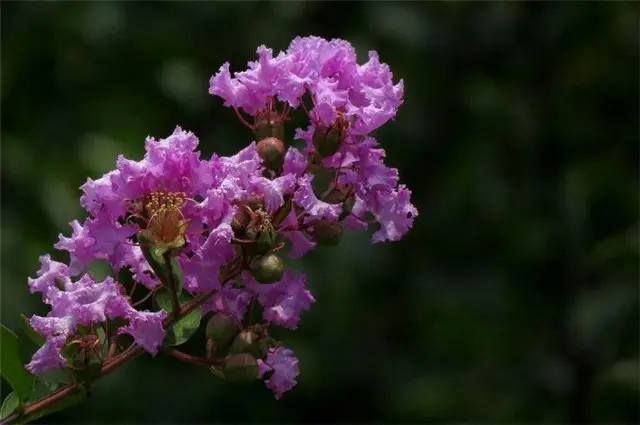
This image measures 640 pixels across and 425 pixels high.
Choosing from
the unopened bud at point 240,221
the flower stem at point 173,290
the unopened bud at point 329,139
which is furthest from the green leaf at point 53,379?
the unopened bud at point 329,139

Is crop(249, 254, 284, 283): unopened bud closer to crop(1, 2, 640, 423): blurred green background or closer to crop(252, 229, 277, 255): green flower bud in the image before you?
crop(252, 229, 277, 255): green flower bud

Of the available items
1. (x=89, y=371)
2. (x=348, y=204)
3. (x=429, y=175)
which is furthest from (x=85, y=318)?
(x=429, y=175)

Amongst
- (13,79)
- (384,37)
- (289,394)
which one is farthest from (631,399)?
(13,79)

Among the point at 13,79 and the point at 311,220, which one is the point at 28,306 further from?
the point at 311,220

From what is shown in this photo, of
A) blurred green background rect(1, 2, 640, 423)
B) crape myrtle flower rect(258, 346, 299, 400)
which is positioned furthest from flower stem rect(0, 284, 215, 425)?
blurred green background rect(1, 2, 640, 423)

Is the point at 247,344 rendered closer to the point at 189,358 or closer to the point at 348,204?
the point at 189,358
